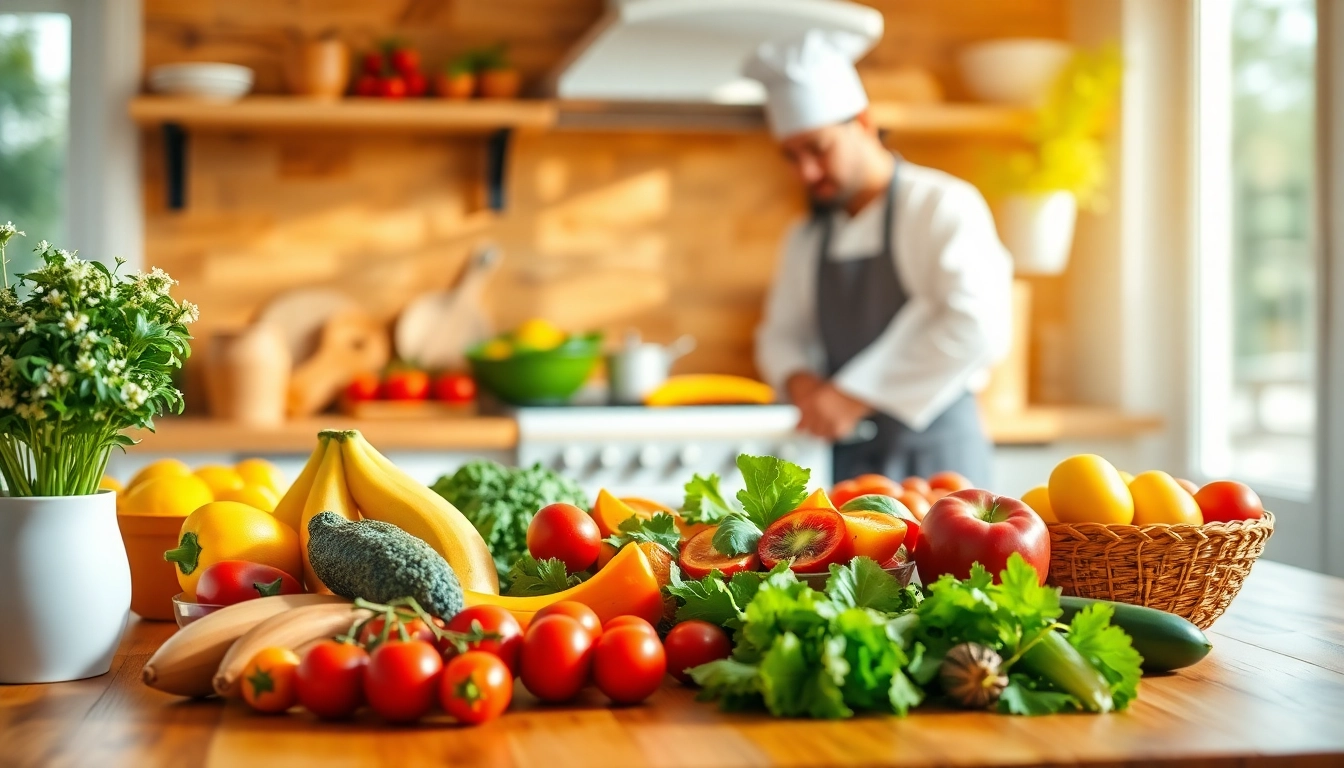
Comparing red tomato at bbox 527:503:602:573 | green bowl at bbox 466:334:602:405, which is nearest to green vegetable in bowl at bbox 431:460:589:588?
red tomato at bbox 527:503:602:573

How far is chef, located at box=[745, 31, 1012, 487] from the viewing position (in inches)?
124

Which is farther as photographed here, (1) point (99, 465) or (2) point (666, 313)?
(2) point (666, 313)

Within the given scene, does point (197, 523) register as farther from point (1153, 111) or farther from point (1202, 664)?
point (1153, 111)

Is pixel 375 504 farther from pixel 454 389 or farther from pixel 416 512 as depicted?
pixel 454 389

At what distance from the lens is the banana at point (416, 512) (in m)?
1.23

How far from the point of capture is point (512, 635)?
41.9 inches

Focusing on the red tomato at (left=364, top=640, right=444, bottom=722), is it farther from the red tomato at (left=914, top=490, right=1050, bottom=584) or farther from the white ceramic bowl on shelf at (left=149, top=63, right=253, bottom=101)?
the white ceramic bowl on shelf at (left=149, top=63, right=253, bottom=101)

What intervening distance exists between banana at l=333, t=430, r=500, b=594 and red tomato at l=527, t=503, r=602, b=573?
5cm

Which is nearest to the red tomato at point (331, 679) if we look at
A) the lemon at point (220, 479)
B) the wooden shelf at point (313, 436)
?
the lemon at point (220, 479)

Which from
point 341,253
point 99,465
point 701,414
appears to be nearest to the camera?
point 99,465

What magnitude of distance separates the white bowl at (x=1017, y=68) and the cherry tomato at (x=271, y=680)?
11.4 feet

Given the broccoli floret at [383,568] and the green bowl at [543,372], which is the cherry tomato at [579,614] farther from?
the green bowl at [543,372]

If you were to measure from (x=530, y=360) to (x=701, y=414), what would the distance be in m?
0.49

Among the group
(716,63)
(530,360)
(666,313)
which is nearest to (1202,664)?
(530,360)
